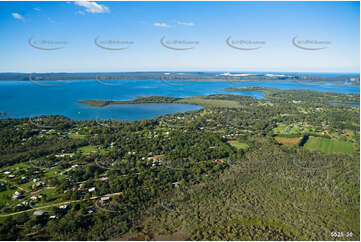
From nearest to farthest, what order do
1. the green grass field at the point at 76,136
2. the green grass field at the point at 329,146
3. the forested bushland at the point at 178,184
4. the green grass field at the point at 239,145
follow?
the forested bushland at the point at 178,184 < the green grass field at the point at 329,146 < the green grass field at the point at 239,145 < the green grass field at the point at 76,136

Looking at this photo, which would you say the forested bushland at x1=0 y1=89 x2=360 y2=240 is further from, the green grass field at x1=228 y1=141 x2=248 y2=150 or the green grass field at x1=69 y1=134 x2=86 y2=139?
the green grass field at x1=228 y1=141 x2=248 y2=150

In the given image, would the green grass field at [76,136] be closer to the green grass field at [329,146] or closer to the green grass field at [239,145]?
the green grass field at [239,145]

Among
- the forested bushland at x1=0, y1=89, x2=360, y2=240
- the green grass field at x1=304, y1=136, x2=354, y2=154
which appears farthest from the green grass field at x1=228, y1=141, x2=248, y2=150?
the green grass field at x1=304, y1=136, x2=354, y2=154

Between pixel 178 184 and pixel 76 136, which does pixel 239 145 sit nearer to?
pixel 178 184

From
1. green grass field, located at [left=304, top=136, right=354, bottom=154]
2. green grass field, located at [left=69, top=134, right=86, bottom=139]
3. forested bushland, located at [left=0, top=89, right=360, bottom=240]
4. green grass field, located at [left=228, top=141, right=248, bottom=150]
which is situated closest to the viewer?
forested bushland, located at [left=0, top=89, right=360, bottom=240]

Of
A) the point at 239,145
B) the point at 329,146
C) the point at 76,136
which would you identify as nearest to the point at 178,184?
the point at 239,145

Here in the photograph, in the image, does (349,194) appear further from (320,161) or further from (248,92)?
(248,92)

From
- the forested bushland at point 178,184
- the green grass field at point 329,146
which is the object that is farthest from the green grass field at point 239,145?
the green grass field at point 329,146

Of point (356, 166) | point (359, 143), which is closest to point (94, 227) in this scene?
point (356, 166)

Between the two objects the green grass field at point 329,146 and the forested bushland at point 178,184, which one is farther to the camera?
the green grass field at point 329,146
